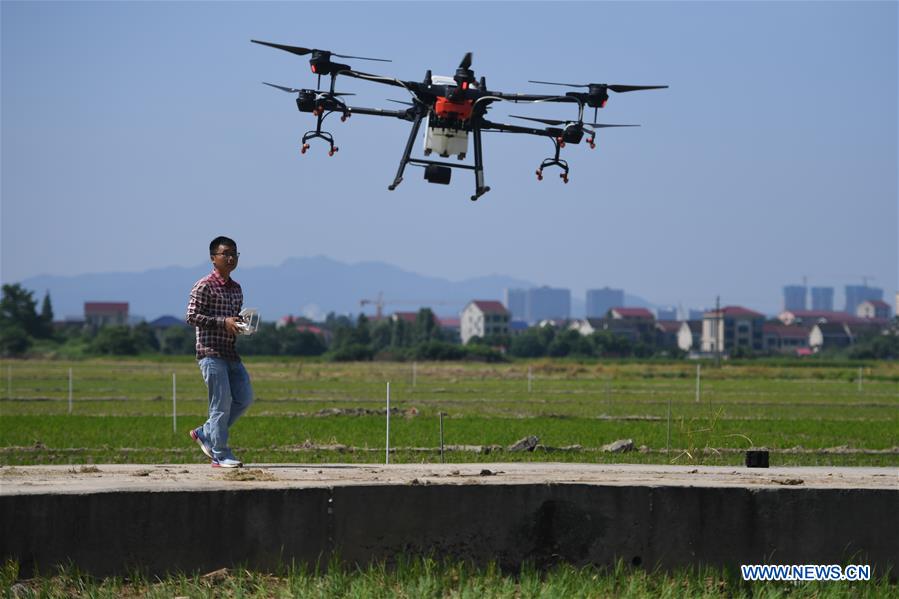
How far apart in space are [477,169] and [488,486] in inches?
278

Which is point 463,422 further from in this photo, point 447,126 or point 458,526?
point 458,526

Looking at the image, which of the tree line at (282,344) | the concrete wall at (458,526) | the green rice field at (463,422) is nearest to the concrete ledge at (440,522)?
the concrete wall at (458,526)

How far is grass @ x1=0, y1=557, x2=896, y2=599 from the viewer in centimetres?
1110

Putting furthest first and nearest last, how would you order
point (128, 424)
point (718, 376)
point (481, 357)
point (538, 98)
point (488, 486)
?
1. point (481, 357)
2. point (718, 376)
3. point (128, 424)
4. point (538, 98)
5. point (488, 486)

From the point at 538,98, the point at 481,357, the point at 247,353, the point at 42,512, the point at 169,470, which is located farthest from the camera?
the point at 247,353

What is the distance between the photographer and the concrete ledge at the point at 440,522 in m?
11.3

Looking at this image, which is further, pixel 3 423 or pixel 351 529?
pixel 3 423

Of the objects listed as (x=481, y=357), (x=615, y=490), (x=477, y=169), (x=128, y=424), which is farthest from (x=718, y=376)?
(x=615, y=490)

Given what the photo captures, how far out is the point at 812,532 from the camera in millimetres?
12125

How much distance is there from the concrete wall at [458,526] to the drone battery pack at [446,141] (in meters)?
7.16

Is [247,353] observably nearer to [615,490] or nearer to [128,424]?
[128,424]

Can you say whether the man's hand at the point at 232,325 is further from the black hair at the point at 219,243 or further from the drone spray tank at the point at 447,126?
the drone spray tank at the point at 447,126

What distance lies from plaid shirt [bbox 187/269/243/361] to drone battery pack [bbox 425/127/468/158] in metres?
5.11

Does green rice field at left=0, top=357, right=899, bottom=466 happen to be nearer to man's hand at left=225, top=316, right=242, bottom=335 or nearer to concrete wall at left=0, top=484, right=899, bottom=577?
concrete wall at left=0, top=484, right=899, bottom=577
